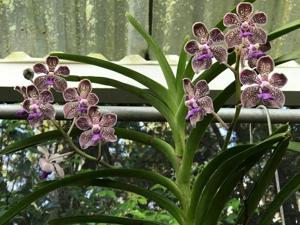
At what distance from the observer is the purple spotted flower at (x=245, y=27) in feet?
2.51

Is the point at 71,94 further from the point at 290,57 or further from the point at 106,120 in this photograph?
the point at 290,57

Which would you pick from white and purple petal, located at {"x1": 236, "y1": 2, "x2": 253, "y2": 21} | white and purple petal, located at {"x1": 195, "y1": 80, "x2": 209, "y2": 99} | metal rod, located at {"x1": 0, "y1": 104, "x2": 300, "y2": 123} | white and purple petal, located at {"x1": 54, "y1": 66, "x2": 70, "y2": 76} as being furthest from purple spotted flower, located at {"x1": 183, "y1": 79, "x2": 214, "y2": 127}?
metal rod, located at {"x1": 0, "y1": 104, "x2": 300, "y2": 123}

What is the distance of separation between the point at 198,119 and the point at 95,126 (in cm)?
15

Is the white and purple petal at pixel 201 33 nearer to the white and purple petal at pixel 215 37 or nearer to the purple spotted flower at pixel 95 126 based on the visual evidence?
the white and purple petal at pixel 215 37

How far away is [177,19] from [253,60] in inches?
29.9

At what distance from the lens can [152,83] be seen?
3.24ft

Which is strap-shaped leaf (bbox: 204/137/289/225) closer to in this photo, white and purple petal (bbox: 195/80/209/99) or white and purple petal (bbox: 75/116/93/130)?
white and purple petal (bbox: 195/80/209/99)

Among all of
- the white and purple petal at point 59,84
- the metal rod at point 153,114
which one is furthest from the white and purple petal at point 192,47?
the metal rod at point 153,114

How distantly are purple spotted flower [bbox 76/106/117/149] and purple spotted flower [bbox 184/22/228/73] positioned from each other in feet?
0.49

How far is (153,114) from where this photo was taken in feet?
3.91

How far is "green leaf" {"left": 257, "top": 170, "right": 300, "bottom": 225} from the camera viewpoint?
2.67 feet

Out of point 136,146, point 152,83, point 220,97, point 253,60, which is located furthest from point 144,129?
point 253,60

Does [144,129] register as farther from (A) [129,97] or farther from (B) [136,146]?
(A) [129,97]

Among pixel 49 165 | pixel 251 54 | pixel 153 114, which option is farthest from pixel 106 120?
pixel 153 114
